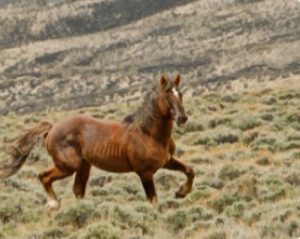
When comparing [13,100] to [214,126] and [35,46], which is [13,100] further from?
[214,126]

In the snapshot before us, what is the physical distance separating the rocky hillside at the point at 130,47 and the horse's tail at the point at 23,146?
185 feet

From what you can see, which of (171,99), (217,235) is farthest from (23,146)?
(217,235)

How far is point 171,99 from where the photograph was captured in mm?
11344

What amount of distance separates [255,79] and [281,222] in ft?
205

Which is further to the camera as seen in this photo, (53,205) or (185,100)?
(185,100)

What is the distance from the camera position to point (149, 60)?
8912cm

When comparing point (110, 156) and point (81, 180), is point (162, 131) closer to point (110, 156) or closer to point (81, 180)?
point (110, 156)

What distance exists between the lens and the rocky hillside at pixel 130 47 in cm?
7850

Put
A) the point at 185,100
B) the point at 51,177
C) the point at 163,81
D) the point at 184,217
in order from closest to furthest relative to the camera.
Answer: the point at 184,217
the point at 163,81
the point at 51,177
the point at 185,100

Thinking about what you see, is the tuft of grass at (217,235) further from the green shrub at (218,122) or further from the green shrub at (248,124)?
the green shrub at (218,122)

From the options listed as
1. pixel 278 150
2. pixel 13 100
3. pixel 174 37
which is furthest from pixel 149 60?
pixel 278 150

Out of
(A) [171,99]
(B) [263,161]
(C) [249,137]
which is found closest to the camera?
(A) [171,99]

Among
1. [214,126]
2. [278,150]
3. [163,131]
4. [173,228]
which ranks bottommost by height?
[214,126]

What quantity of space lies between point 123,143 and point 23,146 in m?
2.18
